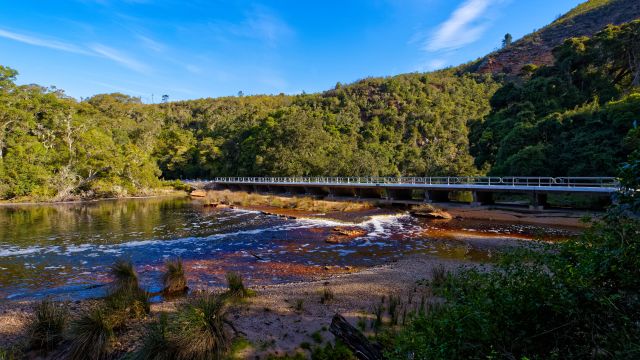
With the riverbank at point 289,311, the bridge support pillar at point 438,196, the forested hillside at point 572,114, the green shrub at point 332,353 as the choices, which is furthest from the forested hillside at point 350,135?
the green shrub at point 332,353

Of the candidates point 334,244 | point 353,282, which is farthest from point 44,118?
point 353,282

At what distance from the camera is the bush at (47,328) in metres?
6.52

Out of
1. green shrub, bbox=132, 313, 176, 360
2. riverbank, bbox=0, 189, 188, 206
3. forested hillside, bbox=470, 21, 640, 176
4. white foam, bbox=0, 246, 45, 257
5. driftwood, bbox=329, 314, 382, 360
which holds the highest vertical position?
forested hillside, bbox=470, 21, 640, 176

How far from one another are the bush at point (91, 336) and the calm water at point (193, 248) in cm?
536

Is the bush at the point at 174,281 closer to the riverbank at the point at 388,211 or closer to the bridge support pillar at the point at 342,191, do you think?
the riverbank at the point at 388,211

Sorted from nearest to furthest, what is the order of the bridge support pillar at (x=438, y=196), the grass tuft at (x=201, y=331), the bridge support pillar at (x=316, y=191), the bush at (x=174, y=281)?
the grass tuft at (x=201, y=331), the bush at (x=174, y=281), the bridge support pillar at (x=438, y=196), the bridge support pillar at (x=316, y=191)

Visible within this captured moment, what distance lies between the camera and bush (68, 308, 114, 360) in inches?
236

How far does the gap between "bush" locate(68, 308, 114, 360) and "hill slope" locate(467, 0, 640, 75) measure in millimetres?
100715

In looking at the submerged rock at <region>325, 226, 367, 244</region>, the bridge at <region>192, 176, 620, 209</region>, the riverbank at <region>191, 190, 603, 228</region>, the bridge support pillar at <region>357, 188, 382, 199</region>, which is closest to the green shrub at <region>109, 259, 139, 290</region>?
the submerged rock at <region>325, 226, 367, 244</region>

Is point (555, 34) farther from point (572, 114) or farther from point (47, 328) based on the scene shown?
point (47, 328)

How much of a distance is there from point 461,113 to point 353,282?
273ft

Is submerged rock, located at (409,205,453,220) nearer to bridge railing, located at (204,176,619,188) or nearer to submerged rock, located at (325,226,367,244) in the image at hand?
bridge railing, located at (204,176,619,188)

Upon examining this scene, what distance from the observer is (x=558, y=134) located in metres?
30.2

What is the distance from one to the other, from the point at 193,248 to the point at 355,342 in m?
15.7
